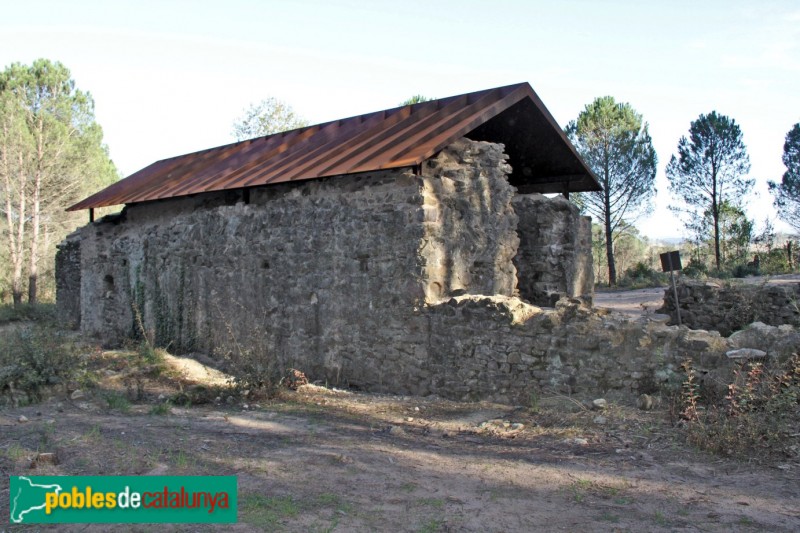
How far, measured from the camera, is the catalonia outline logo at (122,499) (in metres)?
3.81

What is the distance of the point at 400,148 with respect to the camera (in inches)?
320

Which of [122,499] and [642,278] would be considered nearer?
[122,499]

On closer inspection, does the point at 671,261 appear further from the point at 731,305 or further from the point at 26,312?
the point at 26,312

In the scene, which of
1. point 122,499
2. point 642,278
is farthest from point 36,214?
point 642,278

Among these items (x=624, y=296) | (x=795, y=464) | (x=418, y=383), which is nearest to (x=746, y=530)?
(x=795, y=464)

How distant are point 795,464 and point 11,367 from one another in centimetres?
886

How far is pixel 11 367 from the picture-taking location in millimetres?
7910

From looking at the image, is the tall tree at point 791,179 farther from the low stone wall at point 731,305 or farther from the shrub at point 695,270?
the low stone wall at point 731,305

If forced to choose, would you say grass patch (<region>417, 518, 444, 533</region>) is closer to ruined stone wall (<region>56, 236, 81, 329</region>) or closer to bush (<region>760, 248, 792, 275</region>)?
ruined stone wall (<region>56, 236, 81, 329</region>)

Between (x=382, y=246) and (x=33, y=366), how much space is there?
493 cm

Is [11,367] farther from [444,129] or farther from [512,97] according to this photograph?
[512,97]

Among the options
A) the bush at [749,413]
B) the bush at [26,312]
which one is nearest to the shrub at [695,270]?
the bush at [749,413]

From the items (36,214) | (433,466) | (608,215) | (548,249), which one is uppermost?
(36,214)

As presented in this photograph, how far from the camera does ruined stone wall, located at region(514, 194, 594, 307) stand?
1007 centimetres
